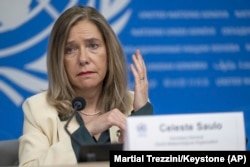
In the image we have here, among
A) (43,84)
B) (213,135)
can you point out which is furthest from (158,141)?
(43,84)

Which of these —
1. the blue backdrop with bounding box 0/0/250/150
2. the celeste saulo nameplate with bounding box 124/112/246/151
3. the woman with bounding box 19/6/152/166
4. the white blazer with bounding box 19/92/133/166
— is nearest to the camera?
the celeste saulo nameplate with bounding box 124/112/246/151

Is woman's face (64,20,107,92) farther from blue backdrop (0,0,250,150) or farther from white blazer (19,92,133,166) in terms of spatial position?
blue backdrop (0,0,250,150)

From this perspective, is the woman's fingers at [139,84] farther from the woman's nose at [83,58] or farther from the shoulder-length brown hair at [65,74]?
the woman's nose at [83,58]

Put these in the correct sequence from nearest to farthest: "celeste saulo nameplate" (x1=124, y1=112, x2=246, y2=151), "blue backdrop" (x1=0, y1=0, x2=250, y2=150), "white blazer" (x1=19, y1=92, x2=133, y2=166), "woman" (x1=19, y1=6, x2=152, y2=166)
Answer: "celeste saulo nameplate" (x1=124, y1=112, x2=246, y2=151), "white blazer" (x1=19, y1=92, x2=133, y2=166), "woman" (x1=19, y1=6, x2=152, y2=166), "blue backdrop" (x1=0, y1=0, x2=250, y2=150)

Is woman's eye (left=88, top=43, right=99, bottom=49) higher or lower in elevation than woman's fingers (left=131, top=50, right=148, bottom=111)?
higher

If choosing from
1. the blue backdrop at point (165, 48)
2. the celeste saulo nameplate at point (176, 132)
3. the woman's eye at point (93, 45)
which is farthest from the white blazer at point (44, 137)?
the blue backdrop at point (165, 48)

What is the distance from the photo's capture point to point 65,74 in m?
2.33

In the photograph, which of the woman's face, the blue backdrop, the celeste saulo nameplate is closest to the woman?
the woman's face

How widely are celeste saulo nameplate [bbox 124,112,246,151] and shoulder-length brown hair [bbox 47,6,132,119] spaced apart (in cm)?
91

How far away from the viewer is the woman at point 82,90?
2100mm

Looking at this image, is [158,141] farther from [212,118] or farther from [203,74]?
[203,74]

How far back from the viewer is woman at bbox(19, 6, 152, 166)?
6.89ft

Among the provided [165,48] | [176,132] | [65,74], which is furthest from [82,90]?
[165,48]

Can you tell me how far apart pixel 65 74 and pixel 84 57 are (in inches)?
5.4
